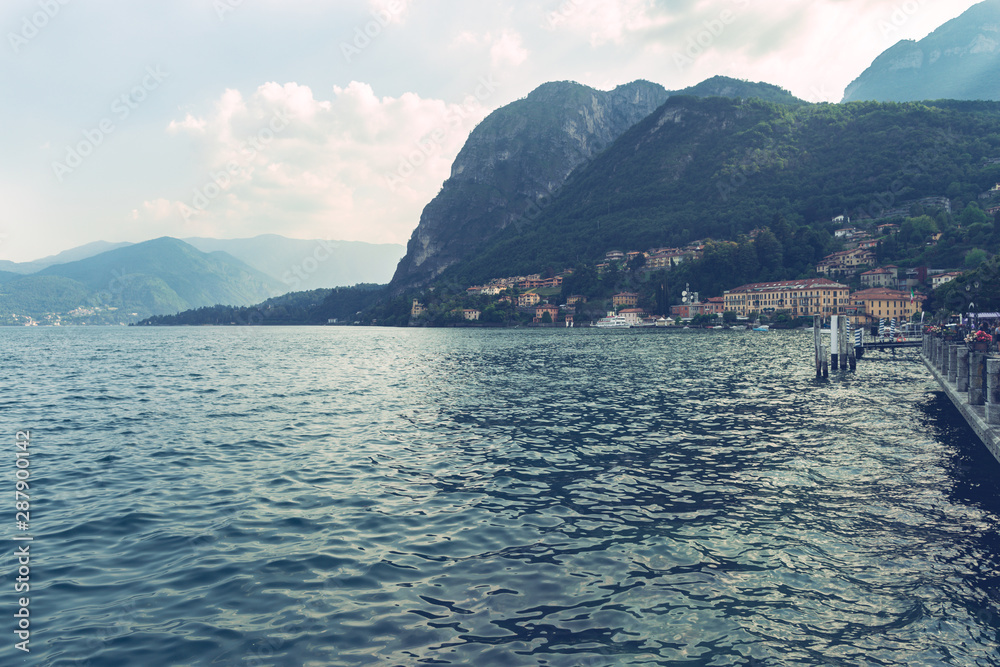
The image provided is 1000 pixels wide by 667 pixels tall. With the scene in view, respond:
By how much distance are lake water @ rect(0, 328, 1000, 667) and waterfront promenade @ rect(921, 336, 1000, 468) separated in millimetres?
962

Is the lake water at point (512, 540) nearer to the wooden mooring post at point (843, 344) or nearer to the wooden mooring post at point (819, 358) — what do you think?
the wooden mooring post at point (819, 358)

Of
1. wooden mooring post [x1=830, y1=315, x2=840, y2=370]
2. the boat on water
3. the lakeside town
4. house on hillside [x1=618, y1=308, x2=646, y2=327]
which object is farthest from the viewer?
house on hillside [x1=618, y1=308, x2=646, y2=327]

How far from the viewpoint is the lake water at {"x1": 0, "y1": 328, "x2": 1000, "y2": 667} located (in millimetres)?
7730

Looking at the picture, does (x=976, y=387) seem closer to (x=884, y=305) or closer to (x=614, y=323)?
(x=884, y=305)

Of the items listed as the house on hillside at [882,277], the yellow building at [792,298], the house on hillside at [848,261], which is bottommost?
the yellow building at [792,298]

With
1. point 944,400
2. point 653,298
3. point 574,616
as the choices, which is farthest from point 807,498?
point 653,298

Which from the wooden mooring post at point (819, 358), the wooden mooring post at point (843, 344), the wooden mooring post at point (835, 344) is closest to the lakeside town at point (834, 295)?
the wooden mooring post at point (835, 344)

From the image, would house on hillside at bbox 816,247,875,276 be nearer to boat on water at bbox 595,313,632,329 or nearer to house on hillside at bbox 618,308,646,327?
house on hillside at bbox 618,308,646,327

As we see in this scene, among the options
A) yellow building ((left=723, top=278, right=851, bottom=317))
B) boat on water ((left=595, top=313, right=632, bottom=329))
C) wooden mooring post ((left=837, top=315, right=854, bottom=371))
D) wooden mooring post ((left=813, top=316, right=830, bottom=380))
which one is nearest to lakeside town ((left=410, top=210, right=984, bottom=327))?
yellow building ((left=723, top=278, right=851, bottom=317))

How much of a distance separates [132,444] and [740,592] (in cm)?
2180

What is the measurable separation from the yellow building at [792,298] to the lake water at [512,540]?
14249 cm

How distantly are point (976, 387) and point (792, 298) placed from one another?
488ft

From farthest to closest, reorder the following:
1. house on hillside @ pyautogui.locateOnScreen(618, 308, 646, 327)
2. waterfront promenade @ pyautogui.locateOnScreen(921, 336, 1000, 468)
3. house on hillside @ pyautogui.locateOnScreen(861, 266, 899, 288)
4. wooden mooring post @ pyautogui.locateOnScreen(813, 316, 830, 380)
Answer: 1. house on hillside @ pyautogui.locateOnScreen(618, 308, 646, 327)
2. house on hillside @ pyautogui.locateOnScreen(861, 266, 899, 288)
3. wooden mooring post @ pyautogui.locateOnScreen(813, 316, 830, 380)
4. waterfront promenade @ pyautogui.locateOnScreen(921, 336, 1000, 468)

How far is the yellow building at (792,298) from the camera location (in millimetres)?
148750
